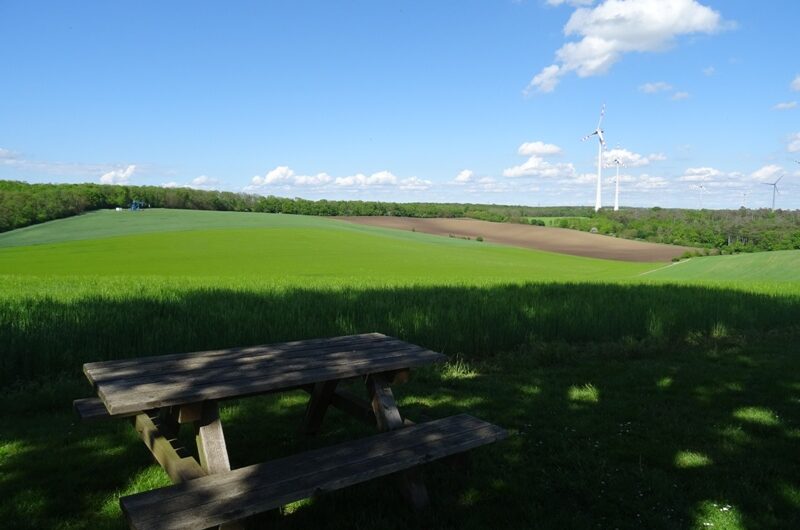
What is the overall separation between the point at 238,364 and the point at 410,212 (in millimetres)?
85207

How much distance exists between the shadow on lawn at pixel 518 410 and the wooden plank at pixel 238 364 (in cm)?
78

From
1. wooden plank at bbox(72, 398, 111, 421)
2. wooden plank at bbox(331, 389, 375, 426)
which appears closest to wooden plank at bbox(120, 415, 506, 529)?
wooden plank at bbox(331, 389, 375, 426)

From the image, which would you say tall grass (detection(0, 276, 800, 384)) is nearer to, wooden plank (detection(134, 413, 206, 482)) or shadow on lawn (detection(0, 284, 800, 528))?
shadow on lawn (detection(0, 284, 800, 528))

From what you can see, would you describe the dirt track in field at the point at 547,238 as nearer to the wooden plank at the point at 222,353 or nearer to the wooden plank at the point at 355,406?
the wooden plank at the point at 222,353

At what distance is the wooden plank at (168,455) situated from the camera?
111 inches

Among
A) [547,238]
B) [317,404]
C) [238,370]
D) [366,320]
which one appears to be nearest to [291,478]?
[238,370]

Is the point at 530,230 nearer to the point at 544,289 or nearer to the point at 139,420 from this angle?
the point at 544,289

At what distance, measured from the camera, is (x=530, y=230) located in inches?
2532

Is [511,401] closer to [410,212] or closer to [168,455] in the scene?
[168,455]

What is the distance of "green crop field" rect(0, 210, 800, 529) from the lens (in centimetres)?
329

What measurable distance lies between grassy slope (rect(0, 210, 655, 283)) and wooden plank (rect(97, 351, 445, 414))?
18808mm

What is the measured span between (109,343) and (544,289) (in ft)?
27.1

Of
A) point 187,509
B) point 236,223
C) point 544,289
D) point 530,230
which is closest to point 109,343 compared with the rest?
point 187,509

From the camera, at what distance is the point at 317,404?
427cm
